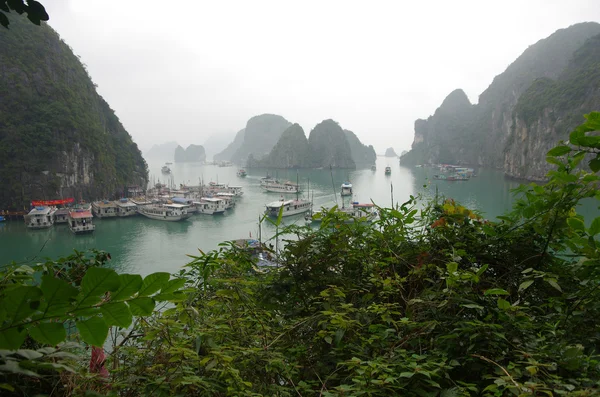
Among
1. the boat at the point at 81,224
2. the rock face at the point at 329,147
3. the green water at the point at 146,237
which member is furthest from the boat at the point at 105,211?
the rock face at the point at 329,147

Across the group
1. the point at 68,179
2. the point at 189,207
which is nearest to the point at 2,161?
the point at 68,179

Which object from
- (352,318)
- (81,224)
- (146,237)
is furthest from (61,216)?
(352,318)

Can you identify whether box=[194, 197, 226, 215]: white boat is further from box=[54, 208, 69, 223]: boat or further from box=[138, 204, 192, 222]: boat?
box=[54, 208, 69, 223]: boat

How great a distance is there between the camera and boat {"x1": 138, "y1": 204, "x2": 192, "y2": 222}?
23031 millimetres

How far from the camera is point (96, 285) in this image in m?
0.46

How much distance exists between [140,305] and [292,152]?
7143 centimetres

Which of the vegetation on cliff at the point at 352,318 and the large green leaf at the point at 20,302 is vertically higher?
the large green leaf at the point at 20,302

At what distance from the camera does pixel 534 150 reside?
41531mm

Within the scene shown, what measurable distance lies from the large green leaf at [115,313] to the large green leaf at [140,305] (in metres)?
0.01

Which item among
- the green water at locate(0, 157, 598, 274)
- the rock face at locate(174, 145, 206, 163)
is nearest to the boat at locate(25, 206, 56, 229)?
the green water at locate(0, 157, 598, 274)

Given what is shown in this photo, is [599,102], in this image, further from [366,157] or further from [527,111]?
[366,157]

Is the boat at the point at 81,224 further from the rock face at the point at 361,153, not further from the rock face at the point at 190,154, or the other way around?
the rock face at the point at 190,154

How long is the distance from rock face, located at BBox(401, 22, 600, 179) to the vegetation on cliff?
52.4 meters

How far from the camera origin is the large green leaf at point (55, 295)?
43 cm
